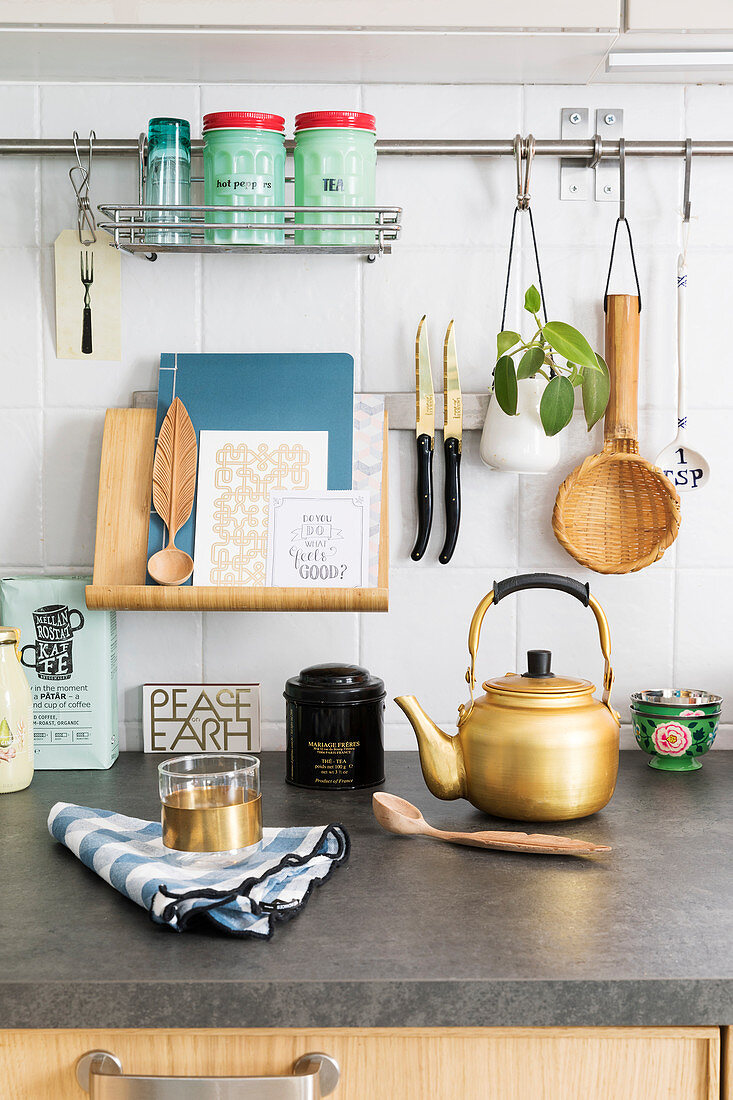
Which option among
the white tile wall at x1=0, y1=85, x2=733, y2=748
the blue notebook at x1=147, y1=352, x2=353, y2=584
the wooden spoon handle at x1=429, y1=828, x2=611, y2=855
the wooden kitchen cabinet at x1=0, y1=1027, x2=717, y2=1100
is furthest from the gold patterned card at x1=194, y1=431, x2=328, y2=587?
the wooden kitchen cabinet at x1=0, y1=1027, x2=717, y2=1100

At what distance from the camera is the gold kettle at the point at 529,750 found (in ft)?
3.66

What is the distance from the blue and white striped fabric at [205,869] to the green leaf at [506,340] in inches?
28.3

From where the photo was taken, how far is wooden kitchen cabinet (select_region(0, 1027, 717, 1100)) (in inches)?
32.5

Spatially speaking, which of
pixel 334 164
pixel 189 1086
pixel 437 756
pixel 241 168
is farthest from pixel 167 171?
pixel 189 1086

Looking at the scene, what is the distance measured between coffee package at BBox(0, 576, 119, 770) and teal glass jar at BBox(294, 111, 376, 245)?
0.63m

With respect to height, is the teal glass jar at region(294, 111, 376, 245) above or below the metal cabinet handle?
above

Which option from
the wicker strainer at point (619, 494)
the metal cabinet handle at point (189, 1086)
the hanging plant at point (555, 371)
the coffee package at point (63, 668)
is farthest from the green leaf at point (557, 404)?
the metal cabinet handle at point (189, 1086)

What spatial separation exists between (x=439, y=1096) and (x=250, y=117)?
115 cm

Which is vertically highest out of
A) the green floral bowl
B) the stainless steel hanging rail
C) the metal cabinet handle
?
the stainless steel hanging rail

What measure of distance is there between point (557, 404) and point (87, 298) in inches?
28.1

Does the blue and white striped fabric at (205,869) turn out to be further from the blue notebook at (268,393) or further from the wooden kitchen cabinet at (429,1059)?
the blue notebook at (268,393)

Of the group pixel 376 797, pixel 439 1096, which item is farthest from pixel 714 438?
pixel 439 1096

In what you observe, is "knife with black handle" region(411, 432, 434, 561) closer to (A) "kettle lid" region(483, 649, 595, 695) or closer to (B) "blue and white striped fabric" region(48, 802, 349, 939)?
(A) "kettle lid" region(483, 649, 595, 695)

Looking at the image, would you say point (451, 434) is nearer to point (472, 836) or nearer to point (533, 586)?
point (533, 586)
